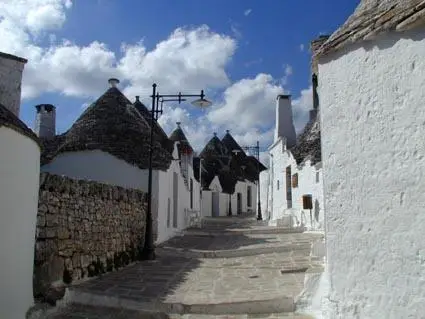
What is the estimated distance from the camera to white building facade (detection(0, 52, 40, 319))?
17.6ft

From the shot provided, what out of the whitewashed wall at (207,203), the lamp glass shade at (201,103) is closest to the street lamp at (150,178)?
the lamp glass shade at (201,103)

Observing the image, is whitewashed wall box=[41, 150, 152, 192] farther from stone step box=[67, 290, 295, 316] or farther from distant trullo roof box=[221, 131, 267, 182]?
distant trullo roof box=[221, 131, 267, 182]

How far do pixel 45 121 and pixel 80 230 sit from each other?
39.0 feet

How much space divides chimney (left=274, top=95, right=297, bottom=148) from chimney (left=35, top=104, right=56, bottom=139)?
10.5m

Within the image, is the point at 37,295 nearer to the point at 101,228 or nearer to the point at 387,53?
the point at 101,228

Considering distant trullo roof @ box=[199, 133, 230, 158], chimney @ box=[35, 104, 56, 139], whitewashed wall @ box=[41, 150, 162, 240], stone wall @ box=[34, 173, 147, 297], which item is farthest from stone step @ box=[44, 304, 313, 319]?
distant trullo roof @ box=[199, 133, 230, 158]

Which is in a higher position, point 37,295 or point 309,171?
point 309,171

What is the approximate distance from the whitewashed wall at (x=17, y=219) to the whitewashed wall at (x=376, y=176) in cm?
369

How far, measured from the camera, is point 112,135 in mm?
16438

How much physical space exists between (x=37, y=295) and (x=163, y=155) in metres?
10.2

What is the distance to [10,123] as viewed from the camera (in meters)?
5.37

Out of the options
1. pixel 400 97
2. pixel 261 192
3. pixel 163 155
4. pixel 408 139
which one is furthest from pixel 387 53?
pixel 261 192

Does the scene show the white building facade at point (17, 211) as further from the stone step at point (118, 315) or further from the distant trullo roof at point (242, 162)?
the distant trullo roof at point (242, 162)

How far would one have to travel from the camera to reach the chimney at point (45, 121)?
19203 mm
